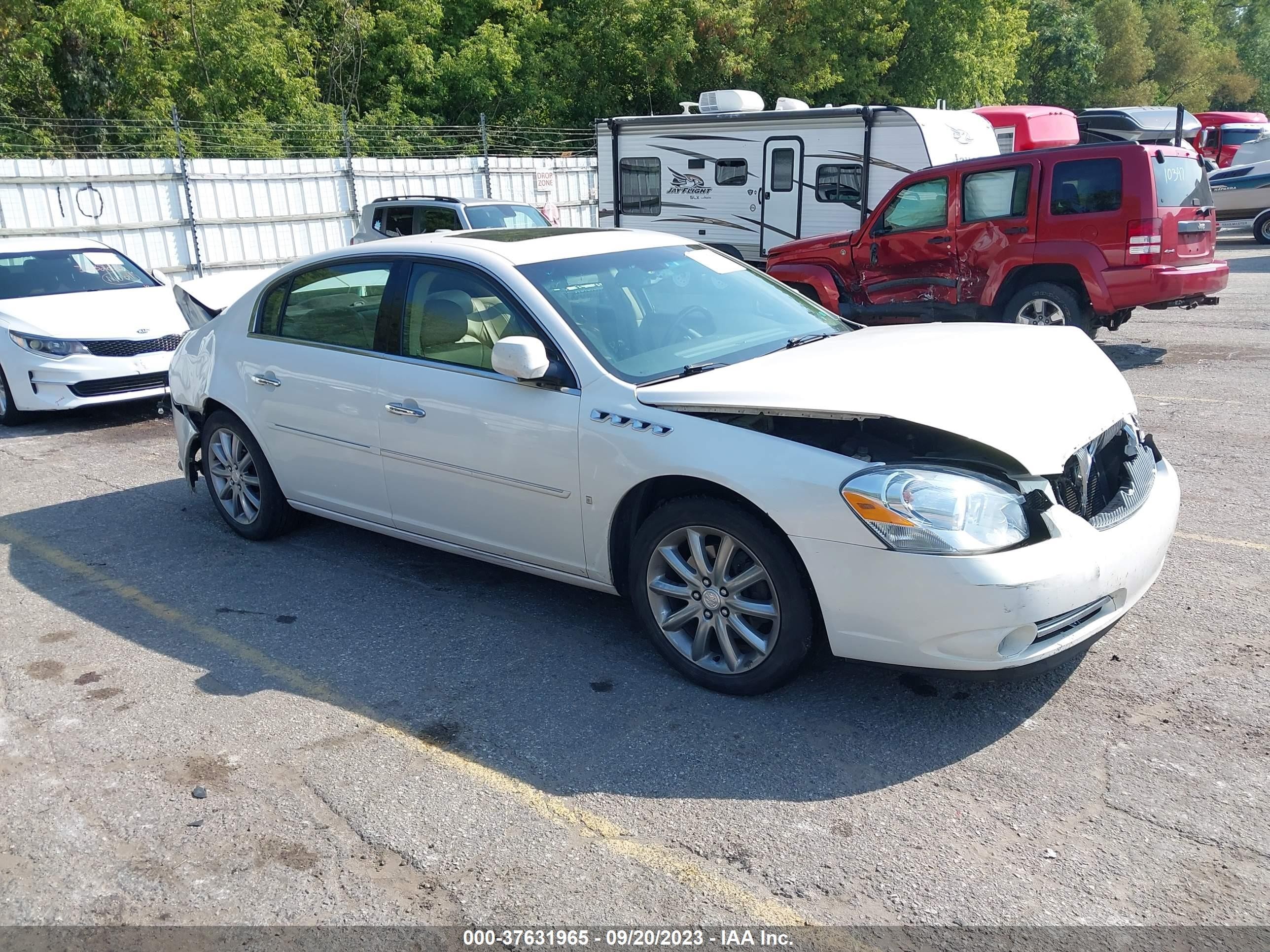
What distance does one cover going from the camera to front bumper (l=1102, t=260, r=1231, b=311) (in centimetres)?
943

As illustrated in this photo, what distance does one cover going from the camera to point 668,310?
15.7ft

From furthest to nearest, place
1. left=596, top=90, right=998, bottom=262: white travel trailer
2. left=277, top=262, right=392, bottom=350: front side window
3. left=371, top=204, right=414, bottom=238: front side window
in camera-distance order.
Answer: left=596, top=90, right=998, bottom=262: white travel trailer < left=371, top=204, right=414, bottom=238: front side window < left=277, top=262, right=392, bottom=350: front side window

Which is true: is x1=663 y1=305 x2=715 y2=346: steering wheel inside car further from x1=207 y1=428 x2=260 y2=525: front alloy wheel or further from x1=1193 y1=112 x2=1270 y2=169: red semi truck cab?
x1=1193 y1=112 x2=1270 y2=169: red semi truck cab

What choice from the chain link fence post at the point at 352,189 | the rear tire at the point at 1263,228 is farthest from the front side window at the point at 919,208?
the rear tire at the point at 1263,228

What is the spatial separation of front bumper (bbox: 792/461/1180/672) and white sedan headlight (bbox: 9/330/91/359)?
754 cm

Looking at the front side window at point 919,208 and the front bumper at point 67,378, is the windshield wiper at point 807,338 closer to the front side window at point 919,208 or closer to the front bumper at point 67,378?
the front side window at point 919,208

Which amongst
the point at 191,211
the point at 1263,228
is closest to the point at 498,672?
the point at 191,211

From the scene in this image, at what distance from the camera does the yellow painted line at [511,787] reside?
9.69 ft

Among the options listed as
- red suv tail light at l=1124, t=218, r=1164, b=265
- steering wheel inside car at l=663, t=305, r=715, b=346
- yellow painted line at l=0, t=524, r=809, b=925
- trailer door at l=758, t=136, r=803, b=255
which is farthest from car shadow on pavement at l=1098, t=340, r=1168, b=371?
yellow painted line at l=0, t=524, r=809, b=925

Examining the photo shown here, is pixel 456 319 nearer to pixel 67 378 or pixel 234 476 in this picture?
pixel 234 476

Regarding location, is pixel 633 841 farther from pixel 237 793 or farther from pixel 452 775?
pixel 237 793

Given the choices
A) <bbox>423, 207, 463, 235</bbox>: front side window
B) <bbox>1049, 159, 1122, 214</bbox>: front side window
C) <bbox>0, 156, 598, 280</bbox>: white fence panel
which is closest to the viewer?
<bbox>1049, 159, 1122, 214</bbox>: front side window

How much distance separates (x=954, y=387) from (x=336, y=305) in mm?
3073

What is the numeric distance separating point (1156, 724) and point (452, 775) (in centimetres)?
240
